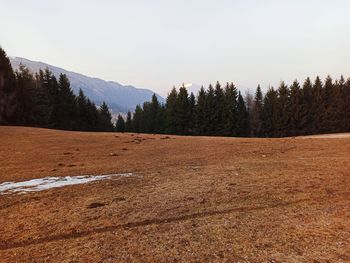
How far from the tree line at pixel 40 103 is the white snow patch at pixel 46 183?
42998 mm

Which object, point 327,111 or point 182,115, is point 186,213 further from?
point 182,115

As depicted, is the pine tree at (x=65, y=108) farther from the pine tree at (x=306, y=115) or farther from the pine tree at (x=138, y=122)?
the pine tree at (x=306, y=115)

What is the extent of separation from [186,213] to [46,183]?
288 inches

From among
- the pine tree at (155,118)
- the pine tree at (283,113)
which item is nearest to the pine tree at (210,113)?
the pine tree at (283,113)

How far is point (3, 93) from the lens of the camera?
52.3m

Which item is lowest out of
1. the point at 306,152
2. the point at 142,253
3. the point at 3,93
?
the point at 142,253

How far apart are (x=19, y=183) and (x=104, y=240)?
7.96m

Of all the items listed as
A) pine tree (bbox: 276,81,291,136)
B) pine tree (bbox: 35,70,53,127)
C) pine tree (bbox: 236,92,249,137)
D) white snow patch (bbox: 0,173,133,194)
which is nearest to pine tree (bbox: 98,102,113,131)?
pine tree (bbox: 35,70,53,127)

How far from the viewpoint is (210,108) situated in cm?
6725

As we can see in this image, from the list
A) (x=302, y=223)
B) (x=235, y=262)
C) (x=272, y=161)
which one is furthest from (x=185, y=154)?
(x=235, y=262)

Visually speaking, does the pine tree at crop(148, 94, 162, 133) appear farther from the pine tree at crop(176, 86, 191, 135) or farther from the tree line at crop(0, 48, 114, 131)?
the tree line at crop(0, 48, 114, 131)

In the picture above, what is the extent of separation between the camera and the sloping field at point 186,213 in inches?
275

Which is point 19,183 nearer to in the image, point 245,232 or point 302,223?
point 245,232

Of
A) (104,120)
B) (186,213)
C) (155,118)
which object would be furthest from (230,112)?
(186,213)
